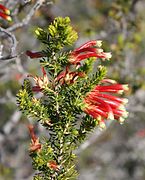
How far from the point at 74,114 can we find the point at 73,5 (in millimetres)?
18435

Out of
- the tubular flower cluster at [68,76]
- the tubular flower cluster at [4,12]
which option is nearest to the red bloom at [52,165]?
the tubular flower cluster at [68,76]

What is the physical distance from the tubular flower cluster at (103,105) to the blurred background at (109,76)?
798 mm

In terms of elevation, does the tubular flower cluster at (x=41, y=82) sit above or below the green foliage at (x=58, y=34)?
below

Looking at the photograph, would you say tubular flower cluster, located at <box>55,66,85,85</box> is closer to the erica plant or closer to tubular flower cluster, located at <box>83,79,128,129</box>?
the erica plant

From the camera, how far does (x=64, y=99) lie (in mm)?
3090

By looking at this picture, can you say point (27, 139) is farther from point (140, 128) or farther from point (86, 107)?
point (86, 107)

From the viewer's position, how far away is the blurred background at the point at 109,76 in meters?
6.18

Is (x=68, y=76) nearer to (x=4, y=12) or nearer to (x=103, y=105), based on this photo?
(x=103, y=105)

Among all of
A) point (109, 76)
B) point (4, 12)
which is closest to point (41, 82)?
point (4, 12)

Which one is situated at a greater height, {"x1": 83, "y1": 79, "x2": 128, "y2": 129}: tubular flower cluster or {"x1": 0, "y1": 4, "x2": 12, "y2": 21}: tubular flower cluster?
{"x1": 0, "y1": 4, "x2": 12, "y2": 21}: tubular flower cluster

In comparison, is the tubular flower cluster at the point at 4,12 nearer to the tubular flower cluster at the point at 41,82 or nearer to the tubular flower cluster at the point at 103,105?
the tubular flower cluster at the point at 41,82

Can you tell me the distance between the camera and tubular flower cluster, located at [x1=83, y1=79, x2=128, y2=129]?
2.98 m

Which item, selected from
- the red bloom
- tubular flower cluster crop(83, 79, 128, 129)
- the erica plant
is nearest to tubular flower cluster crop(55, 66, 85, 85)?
the erica plant

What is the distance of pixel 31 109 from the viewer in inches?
121
